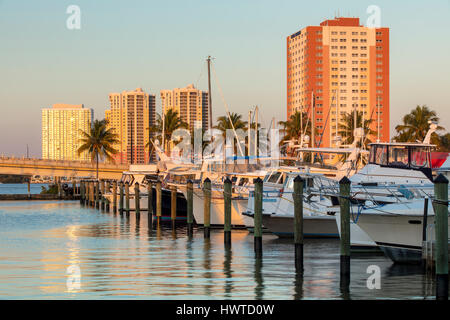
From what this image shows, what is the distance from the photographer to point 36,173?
12525 cm

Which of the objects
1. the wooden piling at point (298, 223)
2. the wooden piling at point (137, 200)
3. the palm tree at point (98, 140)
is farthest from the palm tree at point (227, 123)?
the wooden piling at point (298, 223)

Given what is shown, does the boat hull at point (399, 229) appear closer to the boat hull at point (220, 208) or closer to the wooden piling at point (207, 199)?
the wooden piling at point (207, 199)

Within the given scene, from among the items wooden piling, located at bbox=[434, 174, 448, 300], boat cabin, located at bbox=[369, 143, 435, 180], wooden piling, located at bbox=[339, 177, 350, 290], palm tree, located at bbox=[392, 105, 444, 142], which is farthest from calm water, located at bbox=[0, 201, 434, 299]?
palm tree, located at bbox=[392, 105, 444, 142]

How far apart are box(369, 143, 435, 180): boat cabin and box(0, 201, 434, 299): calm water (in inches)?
156

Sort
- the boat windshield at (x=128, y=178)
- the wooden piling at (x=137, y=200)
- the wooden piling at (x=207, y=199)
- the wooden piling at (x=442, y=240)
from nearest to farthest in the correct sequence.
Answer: the wooden piling at (x=442, y=240) → the wooden piling at (x=207, y=199) → the wooden piling at (x=137, y=200) → the boat windshield at (x=128, y=178)

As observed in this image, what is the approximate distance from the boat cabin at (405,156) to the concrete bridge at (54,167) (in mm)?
97345

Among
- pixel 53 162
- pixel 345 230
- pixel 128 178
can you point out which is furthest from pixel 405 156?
pixel 53 162

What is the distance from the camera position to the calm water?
64.3 ft

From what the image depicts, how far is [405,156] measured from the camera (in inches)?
1140

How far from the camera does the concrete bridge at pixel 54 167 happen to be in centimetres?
12331

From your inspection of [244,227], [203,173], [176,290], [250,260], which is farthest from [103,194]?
[176,290]

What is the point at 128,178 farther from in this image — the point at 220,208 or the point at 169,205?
the point at 220,208

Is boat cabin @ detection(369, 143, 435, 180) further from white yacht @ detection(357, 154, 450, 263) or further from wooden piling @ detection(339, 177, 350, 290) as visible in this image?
wooden piling @ detection(339, 177, 350, 290)

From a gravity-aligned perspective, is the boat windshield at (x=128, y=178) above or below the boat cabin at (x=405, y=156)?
below
